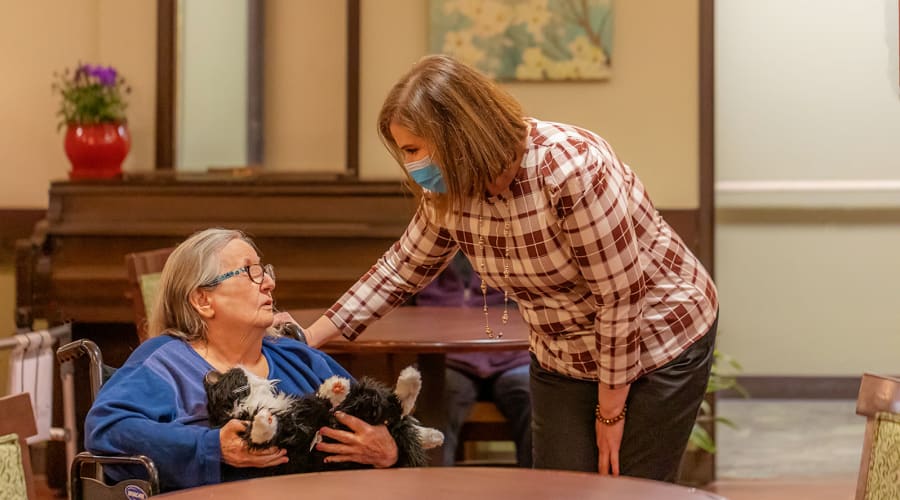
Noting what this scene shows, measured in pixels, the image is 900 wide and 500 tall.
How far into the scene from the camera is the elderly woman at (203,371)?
1.91 m

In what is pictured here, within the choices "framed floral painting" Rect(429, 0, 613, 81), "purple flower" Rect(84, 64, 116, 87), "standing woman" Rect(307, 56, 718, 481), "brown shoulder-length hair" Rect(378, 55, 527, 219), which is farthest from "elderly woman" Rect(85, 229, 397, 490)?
"purple flower" Rect(84, 64, 116, 87)

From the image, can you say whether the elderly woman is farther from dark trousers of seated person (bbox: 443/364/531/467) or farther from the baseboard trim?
the baseboard trim

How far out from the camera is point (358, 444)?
1954 millimetres

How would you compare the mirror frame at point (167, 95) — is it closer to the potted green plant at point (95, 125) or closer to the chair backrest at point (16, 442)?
the potted green plant at point (95, 125)

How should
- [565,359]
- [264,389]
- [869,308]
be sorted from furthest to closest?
[869,308], [565,359], [264,389]

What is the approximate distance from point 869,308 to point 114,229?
12.9ft

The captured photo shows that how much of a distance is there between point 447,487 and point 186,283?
2.69 ft

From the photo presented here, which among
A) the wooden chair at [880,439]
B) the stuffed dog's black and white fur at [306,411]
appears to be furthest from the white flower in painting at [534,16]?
the wooden chair at [880,439]

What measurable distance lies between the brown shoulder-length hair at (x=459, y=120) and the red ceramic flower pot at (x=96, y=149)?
2.96 metres

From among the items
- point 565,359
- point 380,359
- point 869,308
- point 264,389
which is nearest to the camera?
point 264,389

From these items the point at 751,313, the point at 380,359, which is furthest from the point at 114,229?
the point at 751,313

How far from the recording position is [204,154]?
16.3 feet

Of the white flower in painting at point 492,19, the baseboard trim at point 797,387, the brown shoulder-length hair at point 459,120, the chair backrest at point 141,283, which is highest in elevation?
the white flower in painting at point 492,19

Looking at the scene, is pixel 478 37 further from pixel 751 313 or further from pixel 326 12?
pixel 751 313
